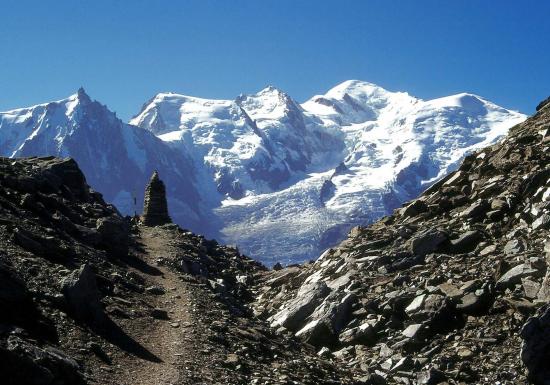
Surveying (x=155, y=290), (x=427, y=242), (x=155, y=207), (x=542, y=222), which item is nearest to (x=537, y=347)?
(x=542, y=222)

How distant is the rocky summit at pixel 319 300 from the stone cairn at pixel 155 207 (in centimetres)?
2116

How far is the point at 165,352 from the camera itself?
2047cm

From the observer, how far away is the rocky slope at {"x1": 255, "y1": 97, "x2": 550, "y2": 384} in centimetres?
2144

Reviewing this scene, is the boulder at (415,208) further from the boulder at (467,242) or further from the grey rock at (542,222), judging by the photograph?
the grey rock at (542,222)

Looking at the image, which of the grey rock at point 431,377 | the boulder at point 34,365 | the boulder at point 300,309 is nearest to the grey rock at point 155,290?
the boulder at point 300,309

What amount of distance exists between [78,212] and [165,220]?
22.5 m

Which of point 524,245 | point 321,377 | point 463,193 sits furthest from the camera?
point 463,193

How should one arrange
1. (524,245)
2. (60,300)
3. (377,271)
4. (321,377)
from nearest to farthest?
(60,300), (321,377), (524,245), (377,271)

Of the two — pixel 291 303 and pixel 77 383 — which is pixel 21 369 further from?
pixel 291 303

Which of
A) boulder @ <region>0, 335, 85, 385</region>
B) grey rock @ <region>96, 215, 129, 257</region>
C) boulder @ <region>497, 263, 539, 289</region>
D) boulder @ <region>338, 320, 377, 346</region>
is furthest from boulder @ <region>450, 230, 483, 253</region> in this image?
boulder @ <region>0, 335, 85, 385</region>

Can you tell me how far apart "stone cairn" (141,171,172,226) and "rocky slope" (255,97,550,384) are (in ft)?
82.7

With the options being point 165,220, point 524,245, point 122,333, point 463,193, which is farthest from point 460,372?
point 165,220

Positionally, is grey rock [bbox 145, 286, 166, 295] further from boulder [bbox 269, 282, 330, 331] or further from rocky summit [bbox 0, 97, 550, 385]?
boulder [bbox 269, 282, 330, 331]

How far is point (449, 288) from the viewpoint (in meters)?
25.6
